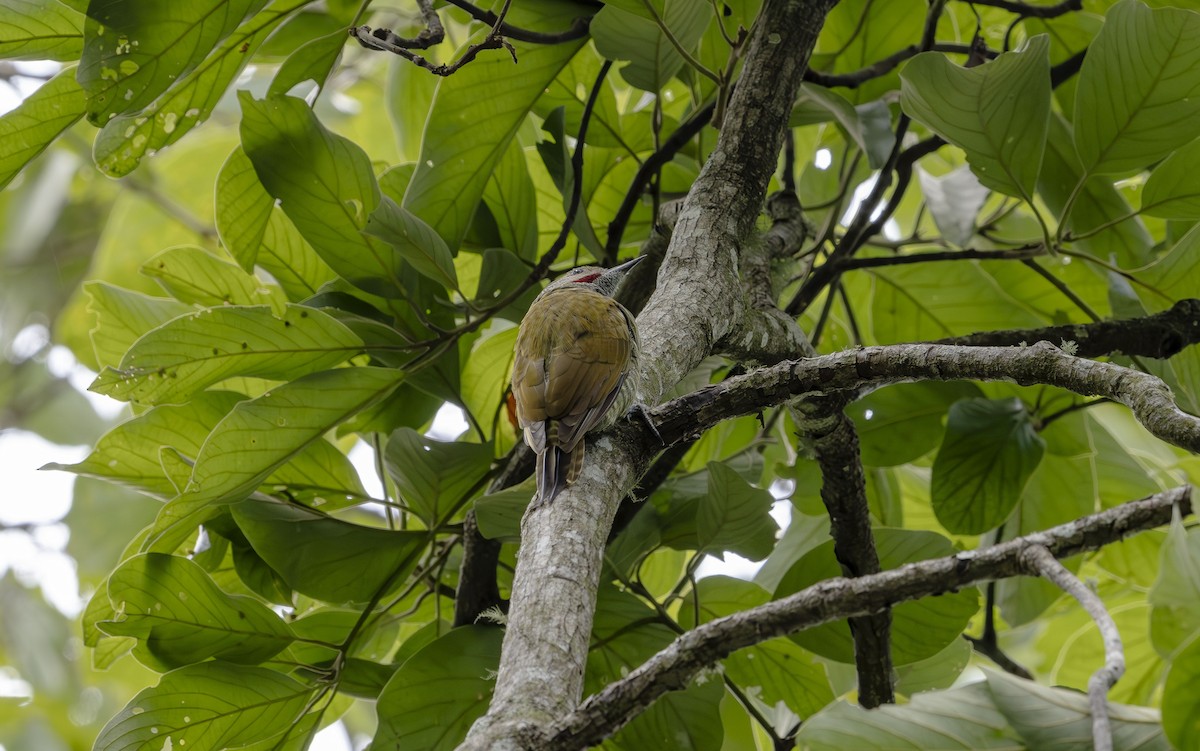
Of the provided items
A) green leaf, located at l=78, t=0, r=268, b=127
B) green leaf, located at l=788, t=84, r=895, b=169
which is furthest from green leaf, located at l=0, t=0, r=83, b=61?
green leaf, located at l=788, t=84, r=895, b=169

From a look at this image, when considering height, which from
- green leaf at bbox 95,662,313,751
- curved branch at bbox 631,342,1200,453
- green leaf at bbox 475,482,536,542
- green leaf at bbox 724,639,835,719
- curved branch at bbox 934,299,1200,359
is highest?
curved branch at bbox 934,299,1200,359

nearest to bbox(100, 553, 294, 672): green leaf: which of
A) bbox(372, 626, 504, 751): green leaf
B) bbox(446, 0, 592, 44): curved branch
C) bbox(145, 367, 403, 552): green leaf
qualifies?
bbox(145, 367, 403, 552): green leaf

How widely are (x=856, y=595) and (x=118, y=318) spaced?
184 centimetres

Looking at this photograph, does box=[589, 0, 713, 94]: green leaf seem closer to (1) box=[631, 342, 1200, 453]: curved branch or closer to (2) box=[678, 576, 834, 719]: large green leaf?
(1) box=[631, 342, 1200, 453]: curved branch

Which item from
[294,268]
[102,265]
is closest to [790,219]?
[294,268]

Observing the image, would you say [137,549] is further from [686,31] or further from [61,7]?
[686,31]

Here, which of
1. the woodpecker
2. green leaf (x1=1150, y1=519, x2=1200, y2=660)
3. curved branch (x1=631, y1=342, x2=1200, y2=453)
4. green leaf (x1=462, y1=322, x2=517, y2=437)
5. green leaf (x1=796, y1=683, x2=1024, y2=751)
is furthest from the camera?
green leaf (x1=462, y1=322, x2=517, y2=437)

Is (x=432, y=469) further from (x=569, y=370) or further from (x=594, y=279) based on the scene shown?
(x=594, y=279)

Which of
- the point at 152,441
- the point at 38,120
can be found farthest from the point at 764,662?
the point at 38,120

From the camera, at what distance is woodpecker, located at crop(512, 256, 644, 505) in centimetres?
148

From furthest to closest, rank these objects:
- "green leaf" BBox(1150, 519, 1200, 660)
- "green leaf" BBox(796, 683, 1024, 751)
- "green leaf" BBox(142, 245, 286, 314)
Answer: "green leaf" BBox(142, 245, 286, 314) < "green leaf" BBox(796, 683, 1024, 751) < "green leaf" BBox(1150, 519, 1200, 660)

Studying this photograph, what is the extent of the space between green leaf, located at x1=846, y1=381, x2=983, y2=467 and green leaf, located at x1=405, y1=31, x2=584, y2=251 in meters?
0.94

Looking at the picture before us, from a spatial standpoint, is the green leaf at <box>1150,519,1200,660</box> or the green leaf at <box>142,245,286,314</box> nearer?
the green leaf at <box>1150,519,1200,660</box>

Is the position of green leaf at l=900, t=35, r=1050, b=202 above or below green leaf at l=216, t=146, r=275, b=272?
above
